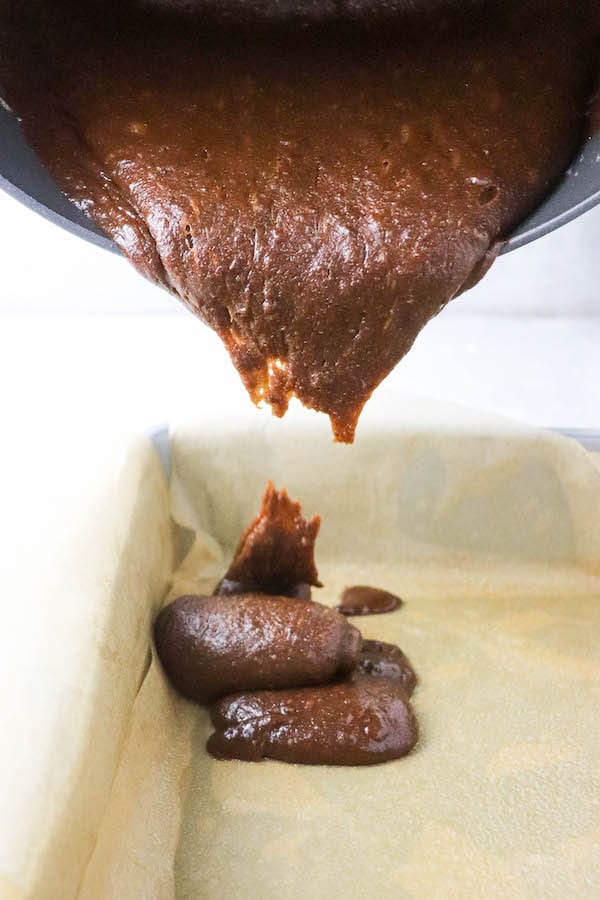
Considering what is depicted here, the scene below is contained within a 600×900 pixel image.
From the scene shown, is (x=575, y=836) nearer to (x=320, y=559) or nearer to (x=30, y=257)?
(x=320, y=559)

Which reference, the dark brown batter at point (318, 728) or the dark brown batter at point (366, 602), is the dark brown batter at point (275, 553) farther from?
the dark brown batter at point (318, 728)

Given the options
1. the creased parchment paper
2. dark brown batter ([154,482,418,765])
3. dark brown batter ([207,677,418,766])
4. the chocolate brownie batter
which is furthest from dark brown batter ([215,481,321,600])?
the chocolate brownie batter

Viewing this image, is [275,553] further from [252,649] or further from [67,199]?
[67,199]

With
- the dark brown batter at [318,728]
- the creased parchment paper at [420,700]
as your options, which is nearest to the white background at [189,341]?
the creased parchment paper at [420,700]

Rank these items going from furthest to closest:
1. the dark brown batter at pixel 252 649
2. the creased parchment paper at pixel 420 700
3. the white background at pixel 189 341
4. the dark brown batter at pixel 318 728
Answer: the white background at pixel 189 341 < the dark brown batter at pixel 252 649 < the dark brown batter at pixel 318 728 < the creased parchment paper at pixel 420 700


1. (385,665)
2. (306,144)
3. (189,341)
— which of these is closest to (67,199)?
(306,144)

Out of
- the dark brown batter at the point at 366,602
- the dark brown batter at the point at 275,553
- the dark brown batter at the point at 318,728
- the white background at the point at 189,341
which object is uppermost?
the white background at the point at 189,341

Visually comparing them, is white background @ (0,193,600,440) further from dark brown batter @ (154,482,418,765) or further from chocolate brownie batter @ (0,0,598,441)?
chocolate brownie batter @ (0,0,598,441)
